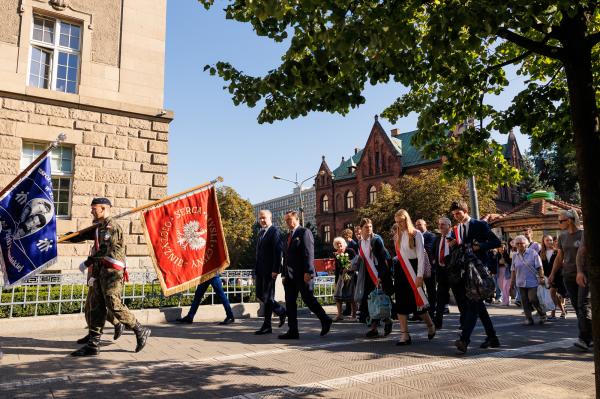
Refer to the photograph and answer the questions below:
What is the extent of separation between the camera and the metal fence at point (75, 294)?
8078 mm

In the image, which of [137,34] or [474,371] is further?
[137,34]

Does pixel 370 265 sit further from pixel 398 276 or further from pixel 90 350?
pixel 90 350

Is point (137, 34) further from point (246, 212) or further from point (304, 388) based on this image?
point (246, 212)

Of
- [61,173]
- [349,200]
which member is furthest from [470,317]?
[349,200]

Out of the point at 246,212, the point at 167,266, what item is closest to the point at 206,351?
the point at 167,266

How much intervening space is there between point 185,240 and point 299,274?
8.15 ft

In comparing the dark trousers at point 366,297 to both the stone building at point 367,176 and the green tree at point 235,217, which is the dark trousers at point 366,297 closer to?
the green tree at point 235,217

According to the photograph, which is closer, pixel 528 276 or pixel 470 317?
pixel 470 317

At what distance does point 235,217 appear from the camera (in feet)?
156

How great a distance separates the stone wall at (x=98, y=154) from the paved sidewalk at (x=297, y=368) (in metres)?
5.17

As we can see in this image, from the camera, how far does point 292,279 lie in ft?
24.0

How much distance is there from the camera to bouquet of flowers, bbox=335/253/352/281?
31.0 feet

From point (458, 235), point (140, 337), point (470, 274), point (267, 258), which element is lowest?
point (140, 337)

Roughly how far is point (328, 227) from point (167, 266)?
53.6m
